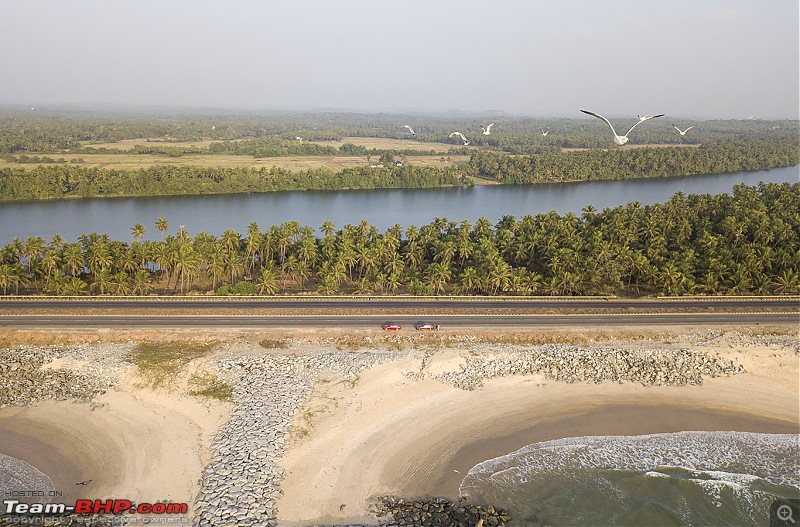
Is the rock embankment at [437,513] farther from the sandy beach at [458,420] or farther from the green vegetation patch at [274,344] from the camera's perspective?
the green vegetation patch at [274,344]

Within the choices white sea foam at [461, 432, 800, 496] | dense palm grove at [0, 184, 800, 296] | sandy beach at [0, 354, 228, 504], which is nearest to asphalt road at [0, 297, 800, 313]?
dense palm grove at [0, 184, 800, 296]

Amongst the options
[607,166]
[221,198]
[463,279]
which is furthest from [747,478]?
[607,166]

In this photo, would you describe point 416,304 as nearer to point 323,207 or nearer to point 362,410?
point 362,410

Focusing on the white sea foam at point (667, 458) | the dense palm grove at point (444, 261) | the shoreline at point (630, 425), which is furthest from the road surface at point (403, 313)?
the white sea foam at point (667, 458)

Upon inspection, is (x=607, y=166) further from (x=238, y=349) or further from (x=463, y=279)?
(x=238, y=349)

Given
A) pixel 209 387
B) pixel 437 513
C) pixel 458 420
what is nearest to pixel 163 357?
pixel 209 387
